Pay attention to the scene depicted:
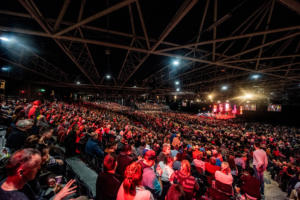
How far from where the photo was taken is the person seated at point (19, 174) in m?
1.11

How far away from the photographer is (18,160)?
1183 millimetres

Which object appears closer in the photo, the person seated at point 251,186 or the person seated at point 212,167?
the person seated at point 251,186

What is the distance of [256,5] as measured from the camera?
3900mm

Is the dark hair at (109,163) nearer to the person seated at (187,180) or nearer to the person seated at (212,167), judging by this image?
the person seated at (187,180)

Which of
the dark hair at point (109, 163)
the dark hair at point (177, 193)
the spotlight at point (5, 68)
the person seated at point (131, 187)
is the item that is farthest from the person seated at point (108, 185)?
the spotlight at point (5, 68)

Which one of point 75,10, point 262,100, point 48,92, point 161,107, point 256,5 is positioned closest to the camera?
point 256,5

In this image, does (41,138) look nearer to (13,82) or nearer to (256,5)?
(256,5)

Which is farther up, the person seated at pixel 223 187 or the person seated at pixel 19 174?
the person seated at pixel 19 174

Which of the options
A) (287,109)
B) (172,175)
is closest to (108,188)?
(172,175)

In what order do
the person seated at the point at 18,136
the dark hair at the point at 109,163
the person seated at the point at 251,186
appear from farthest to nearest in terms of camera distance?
the person seated at the point at 251,186
the person seated at the point at 18,136
the dark hair at the point at 109,163

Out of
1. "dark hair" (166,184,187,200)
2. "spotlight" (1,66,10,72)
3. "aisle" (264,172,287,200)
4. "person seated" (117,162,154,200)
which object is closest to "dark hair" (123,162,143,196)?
"person seated" (117,162,154,200)

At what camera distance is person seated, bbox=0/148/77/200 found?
1.11 m

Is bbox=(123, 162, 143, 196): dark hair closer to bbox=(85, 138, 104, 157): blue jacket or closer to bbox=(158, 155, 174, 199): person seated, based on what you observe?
bbox=(158, 155, 174, 199): person seated

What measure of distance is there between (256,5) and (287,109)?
2658 centimetres
